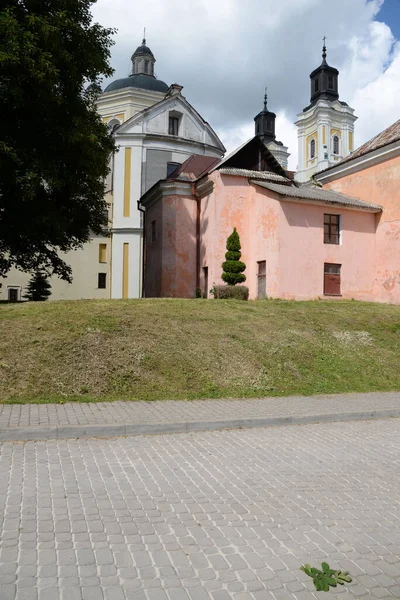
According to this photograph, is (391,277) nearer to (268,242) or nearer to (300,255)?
(300,255)

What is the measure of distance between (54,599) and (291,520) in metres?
2.16

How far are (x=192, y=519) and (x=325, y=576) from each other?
1.32 meters

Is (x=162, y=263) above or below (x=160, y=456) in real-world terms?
above

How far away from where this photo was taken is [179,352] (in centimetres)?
1173

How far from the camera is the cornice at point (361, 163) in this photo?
24891 mm

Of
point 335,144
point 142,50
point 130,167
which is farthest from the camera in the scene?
point 335,144

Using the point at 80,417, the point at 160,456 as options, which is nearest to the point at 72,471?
the point at 160,456

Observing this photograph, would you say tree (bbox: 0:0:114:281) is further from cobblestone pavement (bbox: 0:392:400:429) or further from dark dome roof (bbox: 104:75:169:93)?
dark dome roof (bbox: 104:75:169:93)

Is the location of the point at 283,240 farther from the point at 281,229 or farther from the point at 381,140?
the point at 381,140

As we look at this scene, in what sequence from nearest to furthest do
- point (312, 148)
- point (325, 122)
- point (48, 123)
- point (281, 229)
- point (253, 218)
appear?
point (48, 123) < point (281, 229) < point (253, 218) < point (325, 122) < point (312, 148)

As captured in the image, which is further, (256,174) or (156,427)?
(256,174)

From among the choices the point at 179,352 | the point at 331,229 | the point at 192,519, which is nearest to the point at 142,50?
the point at 331,229

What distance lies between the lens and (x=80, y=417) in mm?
7707

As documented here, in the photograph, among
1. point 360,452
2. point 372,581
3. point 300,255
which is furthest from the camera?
point 300,255
